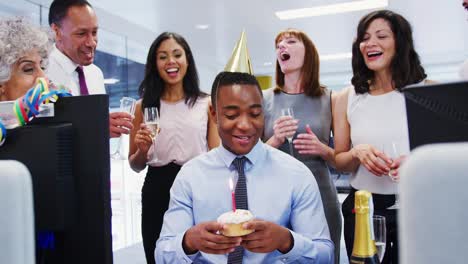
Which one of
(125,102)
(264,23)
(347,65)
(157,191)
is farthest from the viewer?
(347,65)

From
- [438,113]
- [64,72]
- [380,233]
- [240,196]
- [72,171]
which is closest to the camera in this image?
[438,113]

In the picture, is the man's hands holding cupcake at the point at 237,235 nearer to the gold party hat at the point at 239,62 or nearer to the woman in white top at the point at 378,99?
the woman in white top at the point at 378,99

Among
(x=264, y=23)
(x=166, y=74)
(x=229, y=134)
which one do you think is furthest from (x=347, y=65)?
(x=229, y=134)

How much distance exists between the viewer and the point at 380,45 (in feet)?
5.61

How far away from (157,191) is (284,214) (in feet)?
2.92

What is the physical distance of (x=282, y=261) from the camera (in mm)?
1258

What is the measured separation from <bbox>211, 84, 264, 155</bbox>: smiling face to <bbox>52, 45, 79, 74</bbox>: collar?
997 millimetres

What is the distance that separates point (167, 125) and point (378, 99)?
100 cm

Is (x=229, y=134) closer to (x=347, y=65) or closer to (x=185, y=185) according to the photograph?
(x=185, y=185)

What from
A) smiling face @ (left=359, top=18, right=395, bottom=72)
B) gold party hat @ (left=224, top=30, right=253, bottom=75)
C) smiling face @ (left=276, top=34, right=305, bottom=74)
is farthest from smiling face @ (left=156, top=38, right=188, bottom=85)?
smiling face @ (left=359, top=18, right=395, bottom=72)

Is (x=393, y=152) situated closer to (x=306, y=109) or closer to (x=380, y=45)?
(x=380, y=45)

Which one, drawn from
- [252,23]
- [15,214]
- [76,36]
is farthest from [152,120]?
[252,23]

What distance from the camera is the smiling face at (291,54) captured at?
2.10 meters

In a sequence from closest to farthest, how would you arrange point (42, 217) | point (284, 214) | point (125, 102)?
1. point (42, 217)
2. point (284, 214)
3. point (125, 102)
